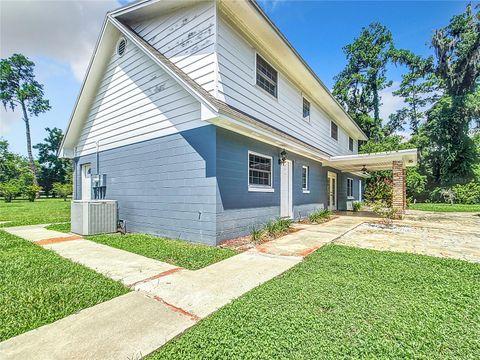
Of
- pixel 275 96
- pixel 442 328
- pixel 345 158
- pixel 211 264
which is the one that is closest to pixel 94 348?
pixel 211 264

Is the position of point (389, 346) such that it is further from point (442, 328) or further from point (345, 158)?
point (345, 158)

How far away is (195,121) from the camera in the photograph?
611 cm

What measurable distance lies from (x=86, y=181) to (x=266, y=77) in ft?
28.4

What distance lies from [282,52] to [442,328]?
8.23 m

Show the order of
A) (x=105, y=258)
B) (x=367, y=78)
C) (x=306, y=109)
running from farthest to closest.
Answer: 1. (x=367, y=78)
2. (x=306, y=109)
3. (x=105, y=258)

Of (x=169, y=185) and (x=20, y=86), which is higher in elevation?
(x=20, y=86)

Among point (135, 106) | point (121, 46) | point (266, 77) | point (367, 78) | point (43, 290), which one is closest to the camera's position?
point (43, 290)

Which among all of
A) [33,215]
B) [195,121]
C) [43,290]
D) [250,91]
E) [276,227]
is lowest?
[33,215]

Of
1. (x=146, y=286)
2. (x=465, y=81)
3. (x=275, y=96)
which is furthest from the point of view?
(x=465, y=81)

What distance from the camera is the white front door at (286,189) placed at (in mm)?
8688

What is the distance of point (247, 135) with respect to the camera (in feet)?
21.7

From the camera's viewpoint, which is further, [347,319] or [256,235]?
[256,235]

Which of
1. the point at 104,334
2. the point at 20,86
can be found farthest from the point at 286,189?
the point at 20,86

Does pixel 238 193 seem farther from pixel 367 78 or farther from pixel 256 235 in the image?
pixel 367 78
